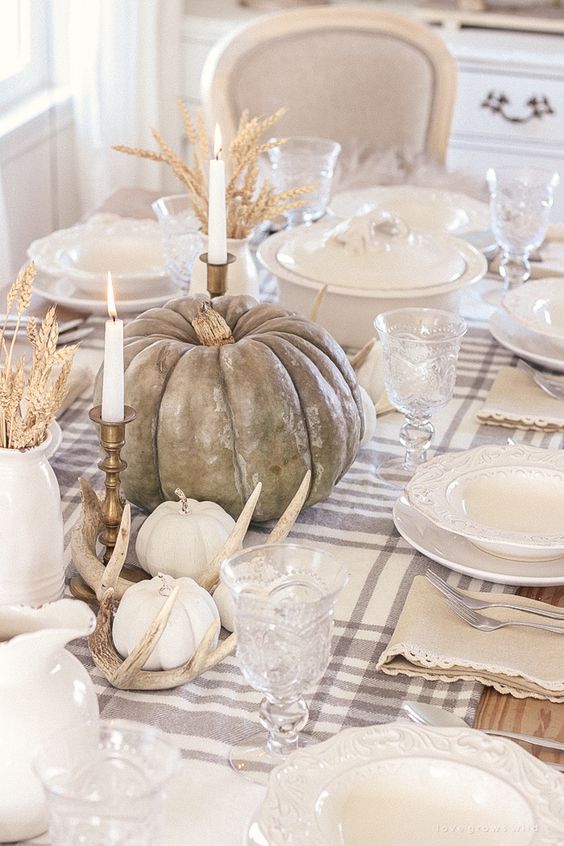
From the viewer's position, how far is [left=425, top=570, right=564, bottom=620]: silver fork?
3.14 ft

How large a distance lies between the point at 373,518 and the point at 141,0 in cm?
270

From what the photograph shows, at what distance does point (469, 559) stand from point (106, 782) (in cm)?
51

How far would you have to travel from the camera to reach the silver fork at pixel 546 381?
143cm

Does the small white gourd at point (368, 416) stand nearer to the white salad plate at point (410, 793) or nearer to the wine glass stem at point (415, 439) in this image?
the wine glass stem at point (415, 439)

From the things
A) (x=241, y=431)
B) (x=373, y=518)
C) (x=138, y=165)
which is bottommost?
(x=138, y=165)

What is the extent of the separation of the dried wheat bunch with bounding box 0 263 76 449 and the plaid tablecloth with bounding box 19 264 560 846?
0.61 feet

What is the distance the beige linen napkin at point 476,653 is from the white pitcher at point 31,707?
286 mm

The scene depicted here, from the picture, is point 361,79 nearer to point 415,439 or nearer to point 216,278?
point 216,278

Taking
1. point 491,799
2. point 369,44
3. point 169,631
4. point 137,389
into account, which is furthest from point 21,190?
point 491,799

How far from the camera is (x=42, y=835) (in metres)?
0.72

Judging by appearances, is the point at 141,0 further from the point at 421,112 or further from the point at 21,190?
the point at 421,112

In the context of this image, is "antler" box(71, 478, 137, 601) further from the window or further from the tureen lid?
the window

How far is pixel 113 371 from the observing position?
0.92m

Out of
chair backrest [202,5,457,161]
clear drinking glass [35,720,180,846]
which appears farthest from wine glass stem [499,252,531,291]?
clear drinking glass [35,720,180,846]
